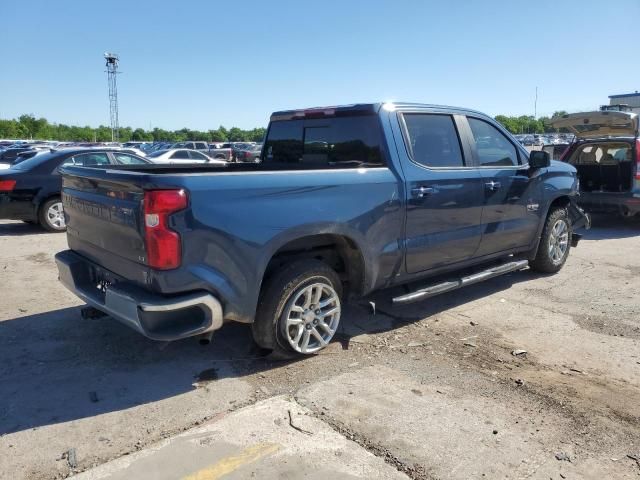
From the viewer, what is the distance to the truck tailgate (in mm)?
3355

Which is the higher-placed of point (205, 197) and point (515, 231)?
point (205, 197)

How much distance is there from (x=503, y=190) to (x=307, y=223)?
105 inches

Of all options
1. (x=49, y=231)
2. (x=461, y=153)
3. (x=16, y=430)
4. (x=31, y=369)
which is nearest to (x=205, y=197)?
(x=16, y=430)

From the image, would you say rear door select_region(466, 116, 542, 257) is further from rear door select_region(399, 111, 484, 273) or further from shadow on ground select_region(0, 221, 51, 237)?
shadow on ground select_region(0, 221, 51, 237)

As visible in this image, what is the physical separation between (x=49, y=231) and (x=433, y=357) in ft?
26.4

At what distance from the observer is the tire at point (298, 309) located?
12.6 ft

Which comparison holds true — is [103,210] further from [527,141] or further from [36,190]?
[527,141]

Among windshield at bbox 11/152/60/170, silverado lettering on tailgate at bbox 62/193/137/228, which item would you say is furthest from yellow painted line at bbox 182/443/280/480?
windshield at bbox 11/152/60/170

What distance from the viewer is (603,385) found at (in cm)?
380

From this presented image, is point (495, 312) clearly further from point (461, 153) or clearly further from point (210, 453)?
point (210, 453)

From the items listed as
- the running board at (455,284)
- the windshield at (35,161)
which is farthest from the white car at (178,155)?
the running board at (455,284)

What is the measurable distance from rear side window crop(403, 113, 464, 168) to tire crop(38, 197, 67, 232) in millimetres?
7380

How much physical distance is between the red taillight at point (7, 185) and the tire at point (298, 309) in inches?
289

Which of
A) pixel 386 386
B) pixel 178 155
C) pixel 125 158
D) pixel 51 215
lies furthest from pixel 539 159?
pixel 178 155
